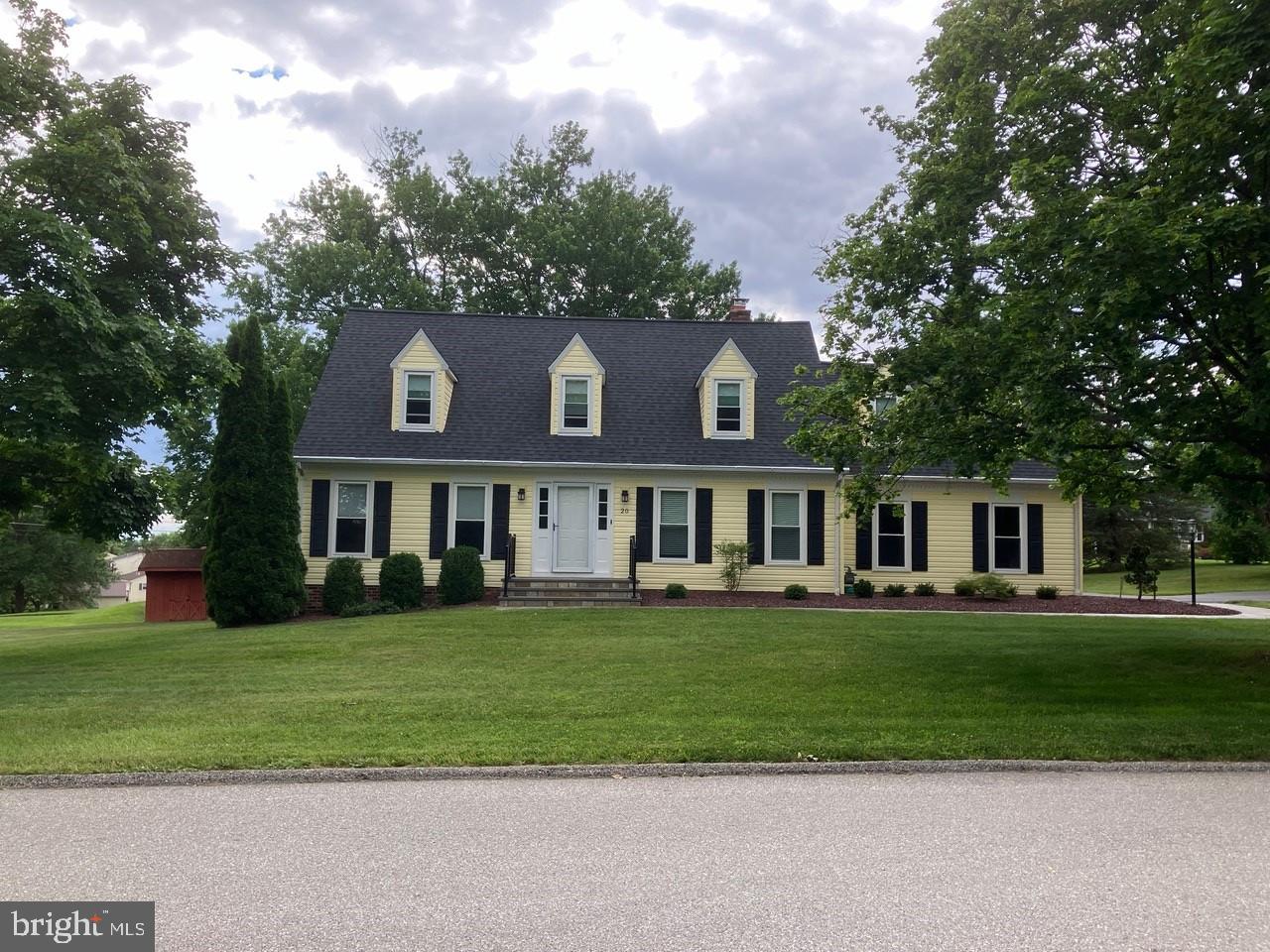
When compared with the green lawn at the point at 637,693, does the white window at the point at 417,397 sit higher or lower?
higher

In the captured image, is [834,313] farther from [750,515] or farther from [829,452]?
[750,515]

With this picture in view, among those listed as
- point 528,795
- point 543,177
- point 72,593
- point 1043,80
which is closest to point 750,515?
point 1043,80

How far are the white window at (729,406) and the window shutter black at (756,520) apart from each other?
1.63m

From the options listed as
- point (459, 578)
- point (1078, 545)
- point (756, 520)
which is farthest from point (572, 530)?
point (1078, 545)

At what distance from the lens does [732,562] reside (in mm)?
20797

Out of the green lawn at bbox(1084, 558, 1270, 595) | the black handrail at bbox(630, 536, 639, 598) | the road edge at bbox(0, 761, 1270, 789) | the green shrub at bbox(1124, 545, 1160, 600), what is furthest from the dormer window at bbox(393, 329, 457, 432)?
the green lawn at bbox(1084, 558, 1270, 595)

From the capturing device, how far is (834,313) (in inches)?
488

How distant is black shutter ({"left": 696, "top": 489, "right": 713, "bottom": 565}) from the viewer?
828 inches

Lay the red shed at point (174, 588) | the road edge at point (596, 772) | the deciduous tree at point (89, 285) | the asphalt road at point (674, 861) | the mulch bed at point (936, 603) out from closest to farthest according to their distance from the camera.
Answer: the asphalt road at point (674, 861) → the road edge at point (596, 772) → the deciduous tree at point (89, 285) → the mulch bed at point (936, 603) → the red shed at point (174, 588)

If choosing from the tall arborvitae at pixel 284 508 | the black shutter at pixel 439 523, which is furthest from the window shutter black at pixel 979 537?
the tall arborvitae at pixel 284 508

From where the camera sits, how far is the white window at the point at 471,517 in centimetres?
2081

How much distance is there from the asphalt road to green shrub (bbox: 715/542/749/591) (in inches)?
554

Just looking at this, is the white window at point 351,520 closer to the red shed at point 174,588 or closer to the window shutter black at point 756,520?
the red shed at point 174,588

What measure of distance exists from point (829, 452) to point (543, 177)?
Answer: 30.1 meters
